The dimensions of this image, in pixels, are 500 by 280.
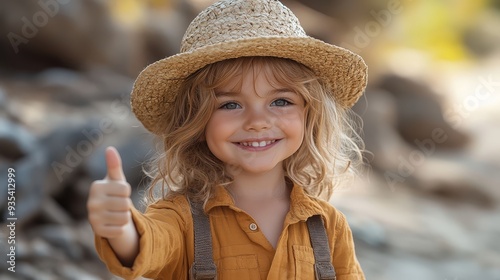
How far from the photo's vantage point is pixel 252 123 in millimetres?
1916

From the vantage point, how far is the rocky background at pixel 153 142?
3.94 metres

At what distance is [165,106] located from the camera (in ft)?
6.90

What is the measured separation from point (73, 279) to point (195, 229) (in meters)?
1.83

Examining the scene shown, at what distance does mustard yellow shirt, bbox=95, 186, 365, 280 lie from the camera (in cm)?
186

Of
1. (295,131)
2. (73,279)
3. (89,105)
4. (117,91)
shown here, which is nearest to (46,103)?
(89,105)

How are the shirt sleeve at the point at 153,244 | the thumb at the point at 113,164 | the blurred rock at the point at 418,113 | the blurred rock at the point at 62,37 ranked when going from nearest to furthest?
the thumb at the point at 113,164
the shirt sleeve at the point at 153,244
the blurred rock at the point at 62,37
the blurred rock at the point at 418,113

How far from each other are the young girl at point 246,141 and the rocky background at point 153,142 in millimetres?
850

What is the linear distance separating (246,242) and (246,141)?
25 centimetres

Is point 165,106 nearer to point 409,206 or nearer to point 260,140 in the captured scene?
point 260,140

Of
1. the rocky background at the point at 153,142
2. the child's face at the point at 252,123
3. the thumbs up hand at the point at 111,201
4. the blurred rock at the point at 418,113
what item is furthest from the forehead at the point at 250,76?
the blurred rock at the point at 418,113

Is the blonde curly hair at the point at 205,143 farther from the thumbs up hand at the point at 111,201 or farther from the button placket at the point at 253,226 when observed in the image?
the thumbs up hand at the point at 111,201

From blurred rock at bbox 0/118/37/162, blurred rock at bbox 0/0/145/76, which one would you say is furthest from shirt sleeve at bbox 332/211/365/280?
blurred rock at bbox 0/0/145/76

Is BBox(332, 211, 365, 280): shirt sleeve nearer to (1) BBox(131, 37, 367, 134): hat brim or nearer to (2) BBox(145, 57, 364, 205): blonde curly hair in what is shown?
(2) BBox(145, 57, 364, 205): blonde curly hair

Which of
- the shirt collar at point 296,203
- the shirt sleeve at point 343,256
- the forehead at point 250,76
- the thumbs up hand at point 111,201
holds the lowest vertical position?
the thumbs up hand at point 111,201
